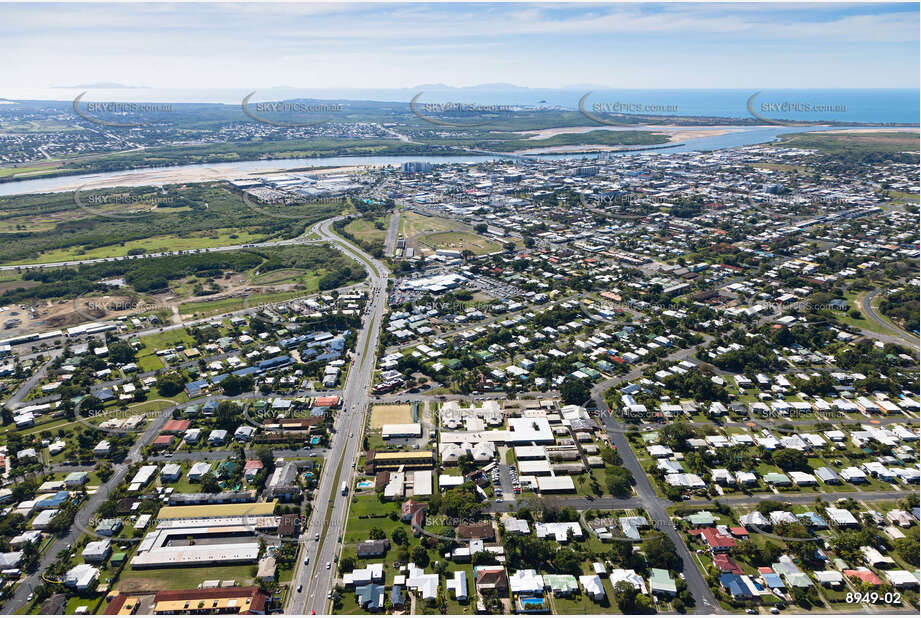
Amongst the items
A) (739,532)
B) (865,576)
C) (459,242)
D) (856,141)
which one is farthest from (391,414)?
(856,141)

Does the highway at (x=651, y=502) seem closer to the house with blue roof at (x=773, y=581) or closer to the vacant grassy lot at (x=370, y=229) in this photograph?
the house with blue roof at (x=773, y=581)

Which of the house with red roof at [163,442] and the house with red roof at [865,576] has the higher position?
the house with red roof at [163,442]

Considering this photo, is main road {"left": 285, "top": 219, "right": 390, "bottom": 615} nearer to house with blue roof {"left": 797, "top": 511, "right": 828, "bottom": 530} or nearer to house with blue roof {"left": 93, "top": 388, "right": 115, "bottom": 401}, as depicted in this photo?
house with blue roof {"left": 93, "top": 388, "right": 115, "bottom": 401}

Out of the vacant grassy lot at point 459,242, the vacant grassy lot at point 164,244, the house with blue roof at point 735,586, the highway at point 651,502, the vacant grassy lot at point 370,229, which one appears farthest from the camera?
the vacant grassy lot at point 370,229

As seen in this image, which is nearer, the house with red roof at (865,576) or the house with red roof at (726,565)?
the house with red roof at (865,576)

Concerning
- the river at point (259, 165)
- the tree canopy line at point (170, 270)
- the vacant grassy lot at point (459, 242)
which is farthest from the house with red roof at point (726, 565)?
the river at point (259, 165)

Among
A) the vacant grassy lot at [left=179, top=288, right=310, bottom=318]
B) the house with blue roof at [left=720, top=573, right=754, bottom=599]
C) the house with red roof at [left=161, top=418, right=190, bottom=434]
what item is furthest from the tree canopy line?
the house with blue roof at [left=720, top=573, right=754, bottom=599]

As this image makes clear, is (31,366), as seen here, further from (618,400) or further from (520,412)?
(618,400)

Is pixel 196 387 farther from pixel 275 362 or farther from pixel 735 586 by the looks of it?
pixel 735 586
